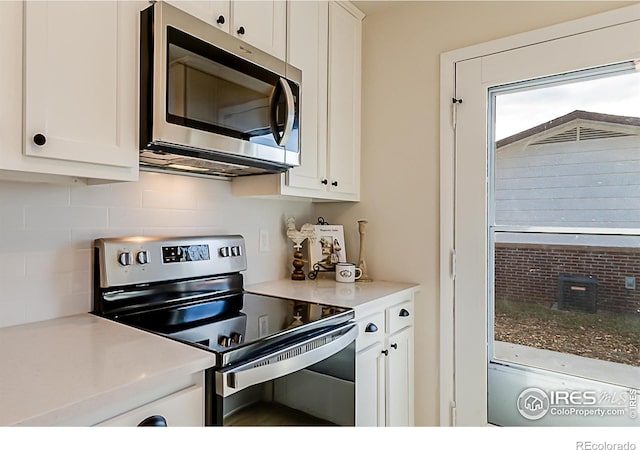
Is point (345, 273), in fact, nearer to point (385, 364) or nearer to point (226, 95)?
point (385, 364)

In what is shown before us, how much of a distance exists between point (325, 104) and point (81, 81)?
1150mm

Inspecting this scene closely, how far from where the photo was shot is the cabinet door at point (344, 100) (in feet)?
6.60

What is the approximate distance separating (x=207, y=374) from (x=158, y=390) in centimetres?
13

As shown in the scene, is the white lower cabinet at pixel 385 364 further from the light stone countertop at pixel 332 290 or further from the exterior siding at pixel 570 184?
the exterior siding at pixel 570 184

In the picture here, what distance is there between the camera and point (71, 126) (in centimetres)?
103

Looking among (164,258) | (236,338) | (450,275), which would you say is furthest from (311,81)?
(236,338)

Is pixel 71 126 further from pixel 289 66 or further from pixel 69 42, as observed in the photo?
pixel 289 66

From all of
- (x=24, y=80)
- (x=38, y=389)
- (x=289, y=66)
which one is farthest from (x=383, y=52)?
(x=38, y=389)

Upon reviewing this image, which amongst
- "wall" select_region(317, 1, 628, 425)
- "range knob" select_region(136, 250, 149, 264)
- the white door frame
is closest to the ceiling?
"wall" select_region(317, 1, 628, 425)

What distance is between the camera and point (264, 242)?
2.07 metres

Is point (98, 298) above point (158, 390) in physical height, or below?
above

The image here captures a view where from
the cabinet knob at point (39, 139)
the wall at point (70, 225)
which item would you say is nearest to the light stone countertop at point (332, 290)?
the wall at point (70, 225)

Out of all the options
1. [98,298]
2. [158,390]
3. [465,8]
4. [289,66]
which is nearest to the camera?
[158,390]

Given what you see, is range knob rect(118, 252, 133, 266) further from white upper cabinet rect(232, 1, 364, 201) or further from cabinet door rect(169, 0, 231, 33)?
cabinet door rect(169, 0, 231, 33)
